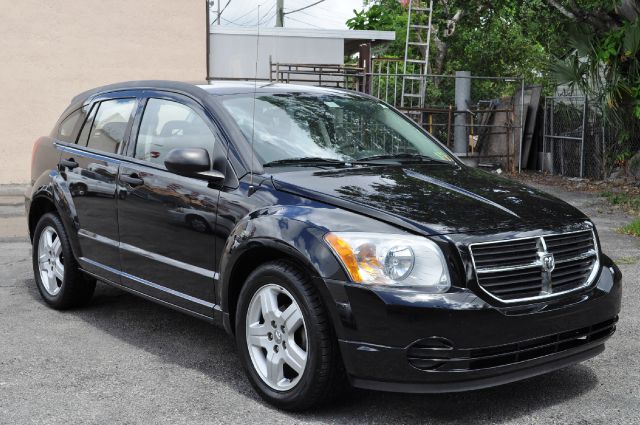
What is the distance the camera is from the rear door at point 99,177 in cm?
568

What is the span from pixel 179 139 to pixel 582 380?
2.78 meters

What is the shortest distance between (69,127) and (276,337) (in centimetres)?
306

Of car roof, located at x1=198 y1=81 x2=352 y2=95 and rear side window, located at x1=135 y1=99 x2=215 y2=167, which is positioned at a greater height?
car roof, located at x1=198 y1=81 x2=352 y2=95

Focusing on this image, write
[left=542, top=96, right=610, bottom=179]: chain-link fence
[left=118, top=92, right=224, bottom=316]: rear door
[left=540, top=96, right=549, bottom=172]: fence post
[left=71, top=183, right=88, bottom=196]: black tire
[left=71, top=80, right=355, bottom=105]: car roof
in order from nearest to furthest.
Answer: [left=118, top=92, right=224, bottom=316]: rear door
[left=71, top=80, right=355, bottom=105]: car roof
[left=71, top=183, right=88, bottom=196]: black tire
[left=542, top=96, right=610, bottom=179]: chain-link fence
[left=540, top=96, right=549, bottom=172]: fence post

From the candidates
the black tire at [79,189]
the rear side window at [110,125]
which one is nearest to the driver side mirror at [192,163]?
the rear side window at [110,125]

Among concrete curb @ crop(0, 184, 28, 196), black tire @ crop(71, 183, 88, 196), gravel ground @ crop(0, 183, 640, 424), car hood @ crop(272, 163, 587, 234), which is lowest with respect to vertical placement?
concrete curb @ crop(0, 184, 28, 196)

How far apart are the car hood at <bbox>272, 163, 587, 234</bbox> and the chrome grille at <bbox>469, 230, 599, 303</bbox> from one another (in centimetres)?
9

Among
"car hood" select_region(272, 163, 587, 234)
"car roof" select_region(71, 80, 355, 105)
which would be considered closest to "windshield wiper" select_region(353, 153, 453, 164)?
"car hood" select_region(272, 163, 587, 234)

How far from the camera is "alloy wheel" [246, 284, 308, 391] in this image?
13.9 ft

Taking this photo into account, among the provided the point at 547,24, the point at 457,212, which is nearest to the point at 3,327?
the point at 457,212

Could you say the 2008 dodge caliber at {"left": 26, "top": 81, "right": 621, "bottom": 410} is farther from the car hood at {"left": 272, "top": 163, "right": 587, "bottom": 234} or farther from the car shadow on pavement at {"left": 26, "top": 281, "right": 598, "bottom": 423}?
the car shadow on pavement at {"left": 26, "top": 281, "right": 598, "bottom": 423}

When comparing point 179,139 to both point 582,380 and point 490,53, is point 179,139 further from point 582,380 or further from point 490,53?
point 490,53

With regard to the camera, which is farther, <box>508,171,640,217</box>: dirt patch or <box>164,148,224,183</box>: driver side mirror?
<box>508,171,640,217</box>: dirt patch

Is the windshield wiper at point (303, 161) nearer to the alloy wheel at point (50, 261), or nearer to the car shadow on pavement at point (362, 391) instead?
the car shadow on pavement at point (362, 391)
